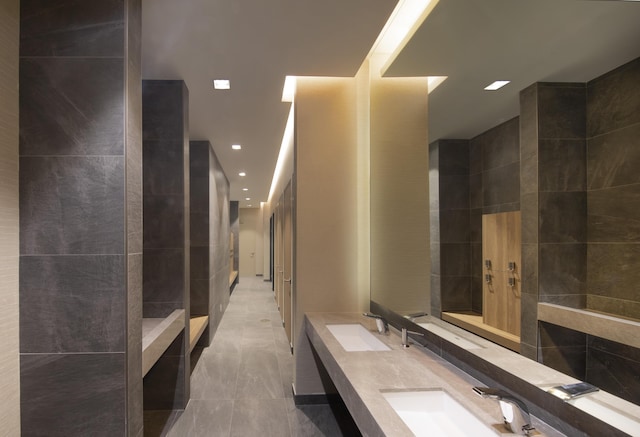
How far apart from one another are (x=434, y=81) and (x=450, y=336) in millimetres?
1364

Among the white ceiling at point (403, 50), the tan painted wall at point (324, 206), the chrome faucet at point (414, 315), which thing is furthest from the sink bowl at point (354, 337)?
the white ceiling at point (403, 50)

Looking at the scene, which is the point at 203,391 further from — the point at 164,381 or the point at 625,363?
the point at 625,363

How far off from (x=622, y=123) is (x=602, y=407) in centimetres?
78

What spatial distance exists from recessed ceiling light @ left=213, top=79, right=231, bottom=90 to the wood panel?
2.23m

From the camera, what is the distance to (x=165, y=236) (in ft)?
9.91

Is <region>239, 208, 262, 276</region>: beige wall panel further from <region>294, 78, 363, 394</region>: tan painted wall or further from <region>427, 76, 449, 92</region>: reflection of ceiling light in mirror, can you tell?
<region>427, 76, 449, 92</region>: reflection of ceiling light in mirror

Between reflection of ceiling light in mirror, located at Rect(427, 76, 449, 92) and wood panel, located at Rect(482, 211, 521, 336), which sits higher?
reflection of ceiling light in mirror, located at Rect(427, 76, 449, 92)

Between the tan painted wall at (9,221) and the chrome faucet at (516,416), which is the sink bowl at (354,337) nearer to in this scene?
the chrome faucet at (516,416)

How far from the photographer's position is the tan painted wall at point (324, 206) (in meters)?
3.12

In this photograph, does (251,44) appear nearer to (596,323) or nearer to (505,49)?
(505,49)

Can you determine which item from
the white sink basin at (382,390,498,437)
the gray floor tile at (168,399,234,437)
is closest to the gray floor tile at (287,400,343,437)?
the gray floor tile at (168,399,234,437)

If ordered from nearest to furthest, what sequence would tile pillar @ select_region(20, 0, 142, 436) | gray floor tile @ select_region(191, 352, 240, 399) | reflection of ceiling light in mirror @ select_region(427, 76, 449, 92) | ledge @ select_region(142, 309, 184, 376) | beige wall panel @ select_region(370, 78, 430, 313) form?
1. tile pillar @ select_region(20, 0, 142, 436)
2. reflection of ceiling light in mirror @ select_region(427, 76, 449, 92)
3. ledge @ select_region(142, 309, 184, 376)
4. beige wall panel @ select_region(370, 78, 430, 313)
5. gray floor tile @ select_region(191, 352, 240, 399)

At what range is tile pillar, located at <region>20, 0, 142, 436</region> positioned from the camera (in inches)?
58.3

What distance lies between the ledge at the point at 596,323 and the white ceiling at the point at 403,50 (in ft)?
2.08
